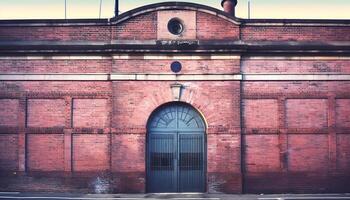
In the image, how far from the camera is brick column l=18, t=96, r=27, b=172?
13.4m

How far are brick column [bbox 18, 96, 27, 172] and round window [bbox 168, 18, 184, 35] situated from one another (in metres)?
5.84

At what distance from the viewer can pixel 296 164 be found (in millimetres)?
13453

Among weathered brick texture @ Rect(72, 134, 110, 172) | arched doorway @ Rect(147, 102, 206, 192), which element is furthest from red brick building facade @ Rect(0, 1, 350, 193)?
arched doorway @ Rect(147, 102, 206, 192)

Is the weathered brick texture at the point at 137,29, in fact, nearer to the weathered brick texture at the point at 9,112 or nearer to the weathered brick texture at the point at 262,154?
the weathered brick texture at the point at 9,112

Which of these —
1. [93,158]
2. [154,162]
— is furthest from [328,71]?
[93,158]

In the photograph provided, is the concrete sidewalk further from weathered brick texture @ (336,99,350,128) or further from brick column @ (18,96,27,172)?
weathered brick texture @ (336,99,350,128)

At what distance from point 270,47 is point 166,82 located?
3922 millimetres

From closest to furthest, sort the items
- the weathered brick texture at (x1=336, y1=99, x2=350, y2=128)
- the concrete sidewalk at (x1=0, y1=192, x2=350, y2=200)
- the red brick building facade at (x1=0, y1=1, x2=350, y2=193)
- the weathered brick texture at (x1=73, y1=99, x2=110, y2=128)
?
the concrete sidewalk at (x1=0, y1=192, x2=350, y2=200) < the red brick building facade at (x1=0, y1=1, x2=350, y2=193) < the weathered brick texture at (x1=73, y1=99, x2=110, y2=128) < the weathered brick texture at (x1=336, y1=99, x2=350, y2=128)

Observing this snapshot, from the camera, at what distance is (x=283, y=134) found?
1345 centimetres

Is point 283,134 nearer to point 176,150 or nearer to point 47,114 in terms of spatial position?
point 176,150

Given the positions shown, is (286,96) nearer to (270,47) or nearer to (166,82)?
(270,47)

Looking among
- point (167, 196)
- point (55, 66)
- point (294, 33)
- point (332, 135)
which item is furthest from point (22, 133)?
point (332, 135)

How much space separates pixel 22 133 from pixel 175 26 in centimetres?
672

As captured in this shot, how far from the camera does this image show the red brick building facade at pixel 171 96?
43.6ft
